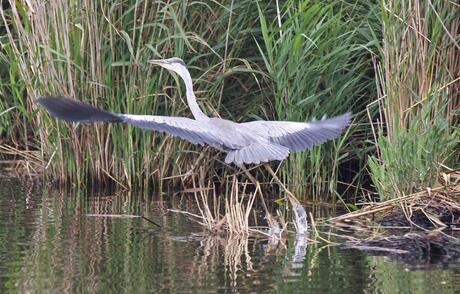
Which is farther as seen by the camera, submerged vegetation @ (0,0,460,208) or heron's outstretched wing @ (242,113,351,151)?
submerged vegetation @ (0,0,460,208)

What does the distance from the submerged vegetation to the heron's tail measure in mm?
1771

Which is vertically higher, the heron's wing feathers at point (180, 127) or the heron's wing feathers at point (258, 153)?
the heron's wing feathers at point (180, 127)

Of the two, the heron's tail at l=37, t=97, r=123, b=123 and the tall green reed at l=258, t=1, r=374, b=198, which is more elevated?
the tall green reed at l=258, t=1, r=374, b=198

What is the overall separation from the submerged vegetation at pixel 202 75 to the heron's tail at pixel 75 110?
177cm

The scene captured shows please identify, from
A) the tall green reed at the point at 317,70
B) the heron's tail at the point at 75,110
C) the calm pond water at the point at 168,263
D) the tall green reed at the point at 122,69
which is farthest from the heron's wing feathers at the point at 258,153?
the tall green reed at the point at 122,69

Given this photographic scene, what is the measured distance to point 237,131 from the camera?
23.3 ft

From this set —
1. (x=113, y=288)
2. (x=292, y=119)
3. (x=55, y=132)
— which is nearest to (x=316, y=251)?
(x=113, y=288)

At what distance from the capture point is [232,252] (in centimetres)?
603

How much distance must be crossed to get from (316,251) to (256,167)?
Result: 224cm

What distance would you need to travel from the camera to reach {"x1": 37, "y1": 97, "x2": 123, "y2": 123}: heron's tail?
20.7 ft

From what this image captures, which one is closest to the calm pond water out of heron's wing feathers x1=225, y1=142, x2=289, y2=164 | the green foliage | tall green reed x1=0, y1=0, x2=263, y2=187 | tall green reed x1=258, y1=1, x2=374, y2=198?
heron's wing feathers x1=225, y1=142, x2=289, y2=164

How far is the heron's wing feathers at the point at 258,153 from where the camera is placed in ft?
22.1

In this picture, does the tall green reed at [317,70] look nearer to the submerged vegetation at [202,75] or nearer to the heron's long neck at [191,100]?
the submerged vegetation at [202,75]

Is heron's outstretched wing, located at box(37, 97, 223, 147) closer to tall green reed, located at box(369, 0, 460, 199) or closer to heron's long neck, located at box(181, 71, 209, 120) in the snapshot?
heron's long neck, located at box(181, 71, 209, 120)
